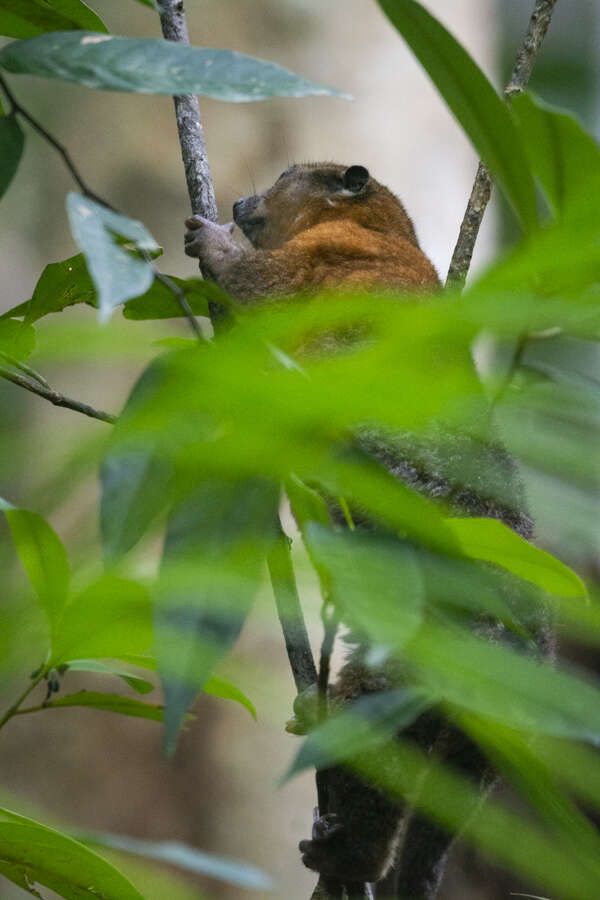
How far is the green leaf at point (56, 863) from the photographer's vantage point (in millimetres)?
878

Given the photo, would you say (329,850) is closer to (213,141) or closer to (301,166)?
(301,166)

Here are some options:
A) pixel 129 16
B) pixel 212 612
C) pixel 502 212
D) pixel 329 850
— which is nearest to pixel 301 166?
pixel 329 850

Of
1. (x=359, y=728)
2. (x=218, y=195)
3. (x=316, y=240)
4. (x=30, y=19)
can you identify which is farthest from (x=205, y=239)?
(x=218, y=195)

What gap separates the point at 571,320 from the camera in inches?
15.8

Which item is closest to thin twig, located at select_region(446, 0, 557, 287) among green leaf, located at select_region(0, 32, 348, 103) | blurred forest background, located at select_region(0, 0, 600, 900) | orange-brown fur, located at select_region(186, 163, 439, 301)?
orange-brown fur, located at select_region(186, 163, 439, 301)

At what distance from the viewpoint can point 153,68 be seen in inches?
26.1

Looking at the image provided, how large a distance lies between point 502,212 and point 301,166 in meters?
3.28

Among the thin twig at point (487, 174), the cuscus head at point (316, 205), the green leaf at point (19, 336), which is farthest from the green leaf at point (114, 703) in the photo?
the cuscus head at point (316, 205)

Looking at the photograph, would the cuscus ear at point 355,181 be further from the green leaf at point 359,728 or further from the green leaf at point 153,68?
the green leaf at point 359,728

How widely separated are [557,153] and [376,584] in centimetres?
31

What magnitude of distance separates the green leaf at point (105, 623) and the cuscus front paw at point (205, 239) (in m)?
1.28

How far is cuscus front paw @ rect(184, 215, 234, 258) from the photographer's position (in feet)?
6.89

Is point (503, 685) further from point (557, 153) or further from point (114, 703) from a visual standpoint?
point (114, 703)

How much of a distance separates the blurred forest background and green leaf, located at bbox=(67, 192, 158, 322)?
11.8 ft
